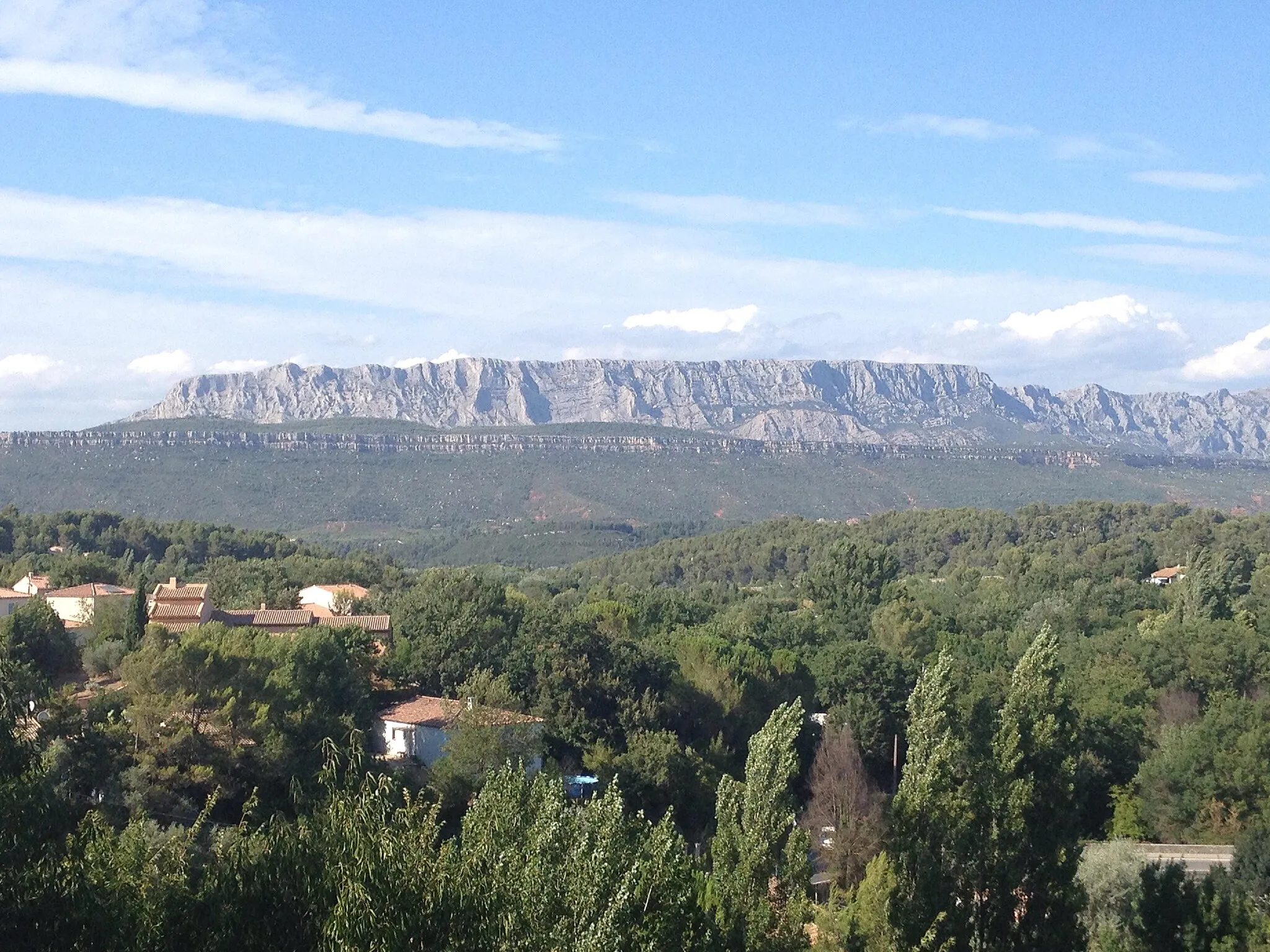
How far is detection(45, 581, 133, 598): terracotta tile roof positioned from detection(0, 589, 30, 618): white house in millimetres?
842

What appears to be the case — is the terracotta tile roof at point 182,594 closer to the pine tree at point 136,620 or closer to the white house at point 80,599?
the white house at point 80,599

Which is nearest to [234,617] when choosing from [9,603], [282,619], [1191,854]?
[282,619]

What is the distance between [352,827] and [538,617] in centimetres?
2428

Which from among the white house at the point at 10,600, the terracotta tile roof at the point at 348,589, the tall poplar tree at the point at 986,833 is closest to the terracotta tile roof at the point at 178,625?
the white house at the point at 10,600

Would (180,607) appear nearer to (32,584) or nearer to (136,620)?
(136,620)

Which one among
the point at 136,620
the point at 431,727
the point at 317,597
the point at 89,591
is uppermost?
the point at 136,620

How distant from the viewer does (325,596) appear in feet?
174

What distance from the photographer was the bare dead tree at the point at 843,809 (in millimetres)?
27594

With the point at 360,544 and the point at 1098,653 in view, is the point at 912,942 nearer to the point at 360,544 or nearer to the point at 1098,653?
the point at 1098,653

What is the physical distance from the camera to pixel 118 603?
41625mm

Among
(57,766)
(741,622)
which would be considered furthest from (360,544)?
(57,766)

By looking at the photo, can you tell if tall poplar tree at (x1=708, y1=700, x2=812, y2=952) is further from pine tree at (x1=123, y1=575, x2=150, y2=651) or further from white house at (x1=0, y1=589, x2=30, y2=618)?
white house at (x1=0, y1=589, x2=30, y2=618)

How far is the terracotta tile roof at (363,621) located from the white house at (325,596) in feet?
12.9

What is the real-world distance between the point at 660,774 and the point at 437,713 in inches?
232
